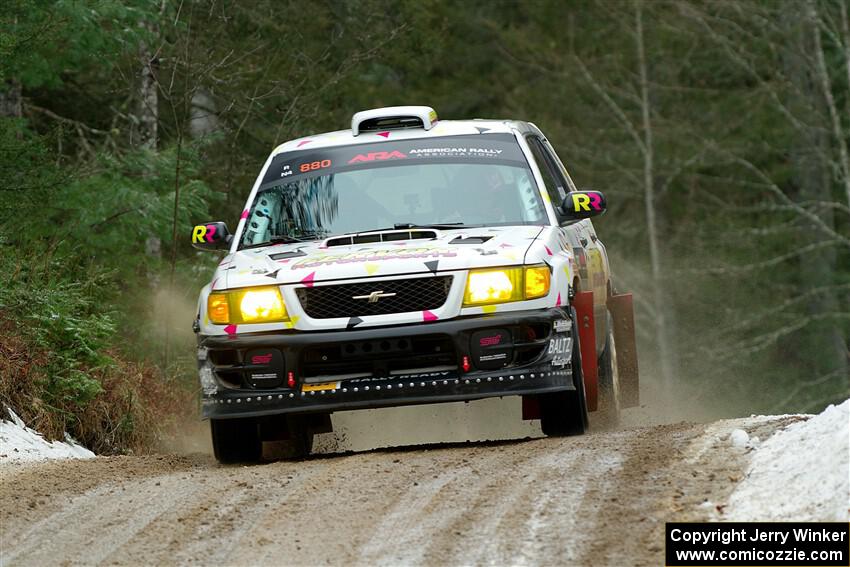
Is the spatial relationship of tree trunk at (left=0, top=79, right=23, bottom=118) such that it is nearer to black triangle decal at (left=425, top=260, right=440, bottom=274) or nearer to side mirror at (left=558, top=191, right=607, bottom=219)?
side mirror at (left=558, top=191, right=607, bottom=219)

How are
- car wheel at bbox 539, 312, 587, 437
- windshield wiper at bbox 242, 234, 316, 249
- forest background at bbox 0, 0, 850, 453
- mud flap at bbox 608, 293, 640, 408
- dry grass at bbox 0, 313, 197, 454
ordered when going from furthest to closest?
forest background at bbox 0, 0, 850, 453, mud flap at bbox 608, 293, 640, 408, dry grass at bbox 0, 313, 197, 454, windshield wiper at bbox 242, 234, 316, 249, car wheel at bbox 539, 312, 587, 437

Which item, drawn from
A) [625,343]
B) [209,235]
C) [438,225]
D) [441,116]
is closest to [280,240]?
[209,235]

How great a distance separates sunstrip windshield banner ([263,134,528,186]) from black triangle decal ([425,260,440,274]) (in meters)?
1.51

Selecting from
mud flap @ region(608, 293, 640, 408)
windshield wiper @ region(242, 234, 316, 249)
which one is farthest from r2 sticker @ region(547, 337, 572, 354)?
mud flap @ region(608, 293, 640, 408)

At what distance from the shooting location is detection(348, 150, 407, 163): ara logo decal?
9555 mm

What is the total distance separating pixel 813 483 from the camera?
604cm

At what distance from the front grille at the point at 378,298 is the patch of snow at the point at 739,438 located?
5.47 ft

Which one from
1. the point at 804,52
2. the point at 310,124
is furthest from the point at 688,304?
the point at 310,124

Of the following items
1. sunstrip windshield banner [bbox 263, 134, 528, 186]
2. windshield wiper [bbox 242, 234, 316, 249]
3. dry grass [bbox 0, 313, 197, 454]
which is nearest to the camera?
windshield wiper [bbox 242, 234, 316, 249]

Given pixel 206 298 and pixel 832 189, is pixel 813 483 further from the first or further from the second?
pixel 832 189

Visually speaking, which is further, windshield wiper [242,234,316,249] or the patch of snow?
windshield wiper [242,234,316,249]

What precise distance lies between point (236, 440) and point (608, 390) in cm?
272

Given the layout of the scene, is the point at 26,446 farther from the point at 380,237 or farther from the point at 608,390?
the point at 608,390

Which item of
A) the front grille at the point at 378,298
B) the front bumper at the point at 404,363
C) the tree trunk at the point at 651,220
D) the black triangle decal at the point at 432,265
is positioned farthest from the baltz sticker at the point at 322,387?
the tree trunk at the point at 651,220
